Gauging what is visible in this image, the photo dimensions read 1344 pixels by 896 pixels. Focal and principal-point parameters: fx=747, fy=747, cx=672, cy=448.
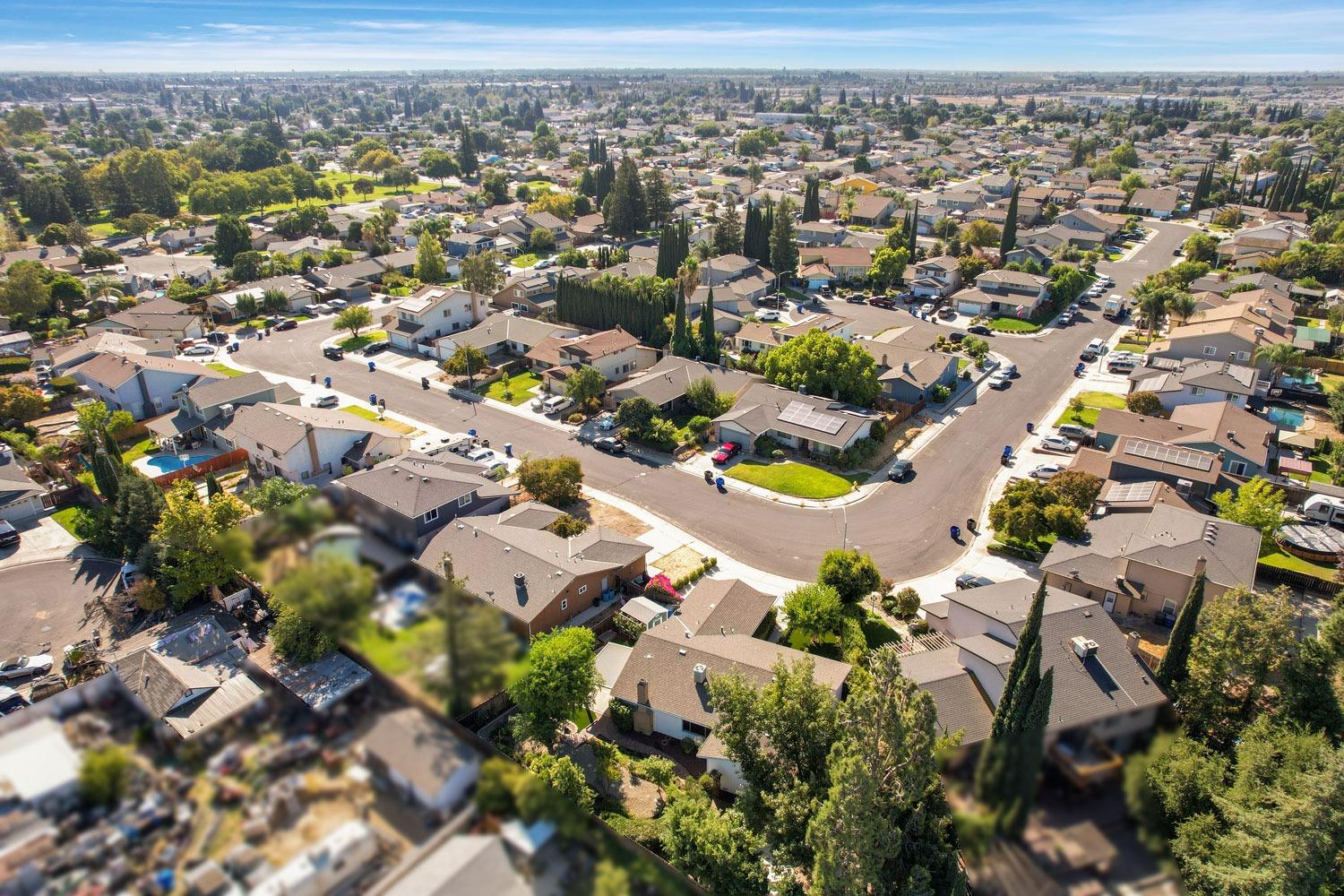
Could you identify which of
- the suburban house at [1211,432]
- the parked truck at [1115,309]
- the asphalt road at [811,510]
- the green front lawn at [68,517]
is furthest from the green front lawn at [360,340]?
the parked truck at [1115,309]

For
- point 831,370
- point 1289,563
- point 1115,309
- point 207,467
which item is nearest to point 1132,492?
point 1289,563

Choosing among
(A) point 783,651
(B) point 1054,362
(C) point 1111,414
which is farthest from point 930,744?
(B) point 1054,362

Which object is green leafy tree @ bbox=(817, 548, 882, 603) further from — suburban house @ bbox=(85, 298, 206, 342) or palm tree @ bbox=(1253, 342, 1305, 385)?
Result: suburban house @ bbox=(85, 298, 206, 342)

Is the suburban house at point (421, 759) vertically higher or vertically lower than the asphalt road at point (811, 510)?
higher

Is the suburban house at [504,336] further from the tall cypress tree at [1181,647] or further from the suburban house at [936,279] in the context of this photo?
the tall cypress tree at [1181,647]

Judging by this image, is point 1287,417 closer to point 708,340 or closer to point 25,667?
point 708,340

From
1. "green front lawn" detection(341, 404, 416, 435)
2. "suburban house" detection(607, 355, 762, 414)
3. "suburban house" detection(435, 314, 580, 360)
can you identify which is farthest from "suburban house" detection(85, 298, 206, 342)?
"suburban house" detection(607, 355, 762, 414)

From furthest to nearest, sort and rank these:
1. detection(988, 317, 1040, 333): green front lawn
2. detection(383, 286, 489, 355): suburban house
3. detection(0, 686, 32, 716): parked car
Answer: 1. detection(988, 317, 1040, 333): green front lawn
2. detection(383, 286, 489, 355): suburban house
3. detection(0, 686, 32, 716): parked car

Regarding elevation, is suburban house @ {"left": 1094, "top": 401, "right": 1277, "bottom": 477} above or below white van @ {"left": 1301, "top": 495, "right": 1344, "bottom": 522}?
above
